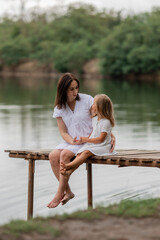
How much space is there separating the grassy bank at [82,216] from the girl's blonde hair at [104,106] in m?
1.46

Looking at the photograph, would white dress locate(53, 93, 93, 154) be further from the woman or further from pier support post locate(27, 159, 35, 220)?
pier support post locate(27, 159, 35, 220)

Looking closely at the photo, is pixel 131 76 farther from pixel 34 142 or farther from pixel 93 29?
pixel 34 142

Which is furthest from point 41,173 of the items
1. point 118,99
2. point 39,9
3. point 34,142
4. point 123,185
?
point 39,9

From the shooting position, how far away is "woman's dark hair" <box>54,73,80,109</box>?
22.5ft

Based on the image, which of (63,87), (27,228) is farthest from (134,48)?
(27,228)

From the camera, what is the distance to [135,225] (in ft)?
15.4

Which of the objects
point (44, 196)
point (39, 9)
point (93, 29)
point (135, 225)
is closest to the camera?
point (135, 225)

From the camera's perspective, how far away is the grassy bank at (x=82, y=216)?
177 inches

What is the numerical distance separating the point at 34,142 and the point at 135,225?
9.02 meters

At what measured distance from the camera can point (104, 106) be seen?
6.76 metres

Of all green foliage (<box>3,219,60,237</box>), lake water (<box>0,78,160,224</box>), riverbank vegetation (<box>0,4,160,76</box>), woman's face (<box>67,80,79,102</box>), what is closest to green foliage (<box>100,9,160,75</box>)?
riverbank vegetation (<box>0,4,160,76</box>)

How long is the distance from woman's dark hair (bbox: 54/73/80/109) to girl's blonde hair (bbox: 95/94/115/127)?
15.8 inches

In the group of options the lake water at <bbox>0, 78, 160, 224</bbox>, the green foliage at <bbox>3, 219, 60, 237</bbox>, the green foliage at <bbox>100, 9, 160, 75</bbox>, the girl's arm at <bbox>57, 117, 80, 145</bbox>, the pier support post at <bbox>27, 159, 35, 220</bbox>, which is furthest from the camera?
the green foliage at <bbox>100, 9, 160, 75</bbox>

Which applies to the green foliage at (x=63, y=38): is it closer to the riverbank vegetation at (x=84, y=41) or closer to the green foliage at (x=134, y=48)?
the riverbank vegetation at (x=84, y=41)
